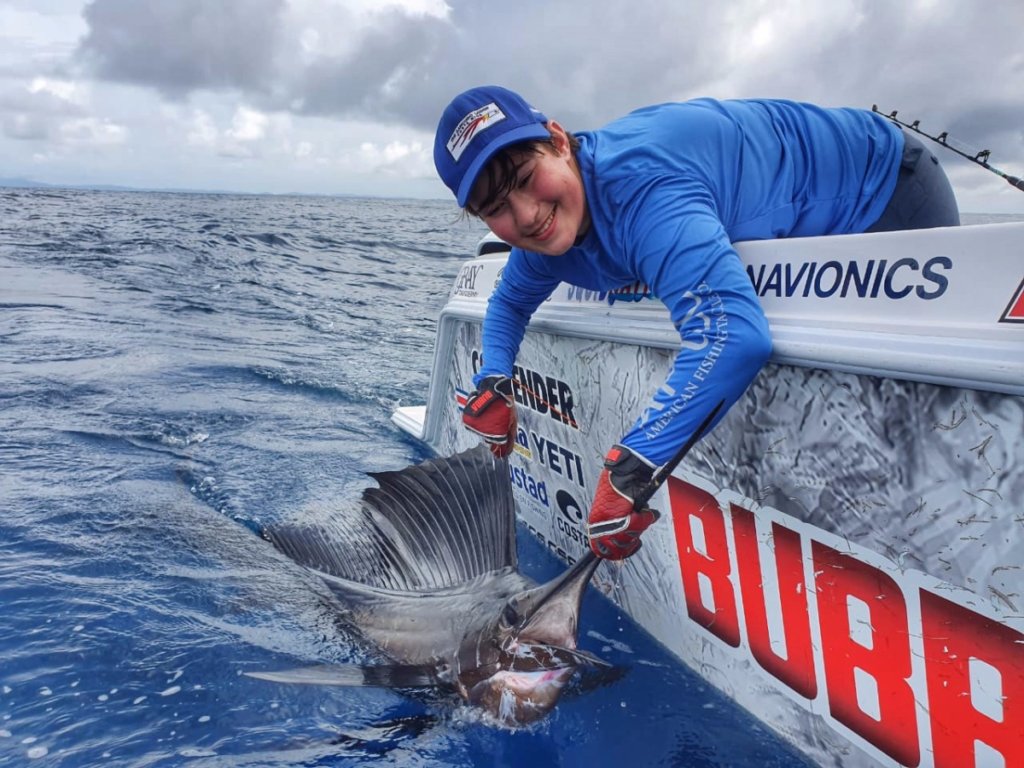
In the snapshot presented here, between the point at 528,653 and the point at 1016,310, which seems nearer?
the point at 1016,310

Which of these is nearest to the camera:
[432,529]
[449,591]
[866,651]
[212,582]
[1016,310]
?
[1016,310]

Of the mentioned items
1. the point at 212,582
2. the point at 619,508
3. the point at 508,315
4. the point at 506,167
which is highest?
the point at 506,167

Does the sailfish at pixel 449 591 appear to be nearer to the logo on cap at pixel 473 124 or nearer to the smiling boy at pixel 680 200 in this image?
the smiling boy at pixel 680 200

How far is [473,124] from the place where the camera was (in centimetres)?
167

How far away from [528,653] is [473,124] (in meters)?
1.18

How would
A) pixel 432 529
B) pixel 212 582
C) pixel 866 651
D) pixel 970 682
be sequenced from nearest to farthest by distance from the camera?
pixel 970 682 < pixel 866 651 < pixel 432 529 < pixel 212 582

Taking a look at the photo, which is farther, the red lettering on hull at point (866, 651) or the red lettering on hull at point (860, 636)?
the red lettering on hull at point (866, 651)

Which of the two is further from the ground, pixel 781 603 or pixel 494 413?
pixel 494 413

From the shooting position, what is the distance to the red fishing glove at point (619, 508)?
5.25ft

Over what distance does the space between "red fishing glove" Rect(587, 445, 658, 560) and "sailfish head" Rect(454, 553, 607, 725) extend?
61mm

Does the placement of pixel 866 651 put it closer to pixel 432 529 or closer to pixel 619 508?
pixel 619 508

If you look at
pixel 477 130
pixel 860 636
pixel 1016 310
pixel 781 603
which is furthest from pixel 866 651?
pixel 477 130

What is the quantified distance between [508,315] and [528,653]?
1068 mm

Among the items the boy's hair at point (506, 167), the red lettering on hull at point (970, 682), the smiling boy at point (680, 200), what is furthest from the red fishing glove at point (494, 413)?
the red lettering on hull at point (970, 682)
